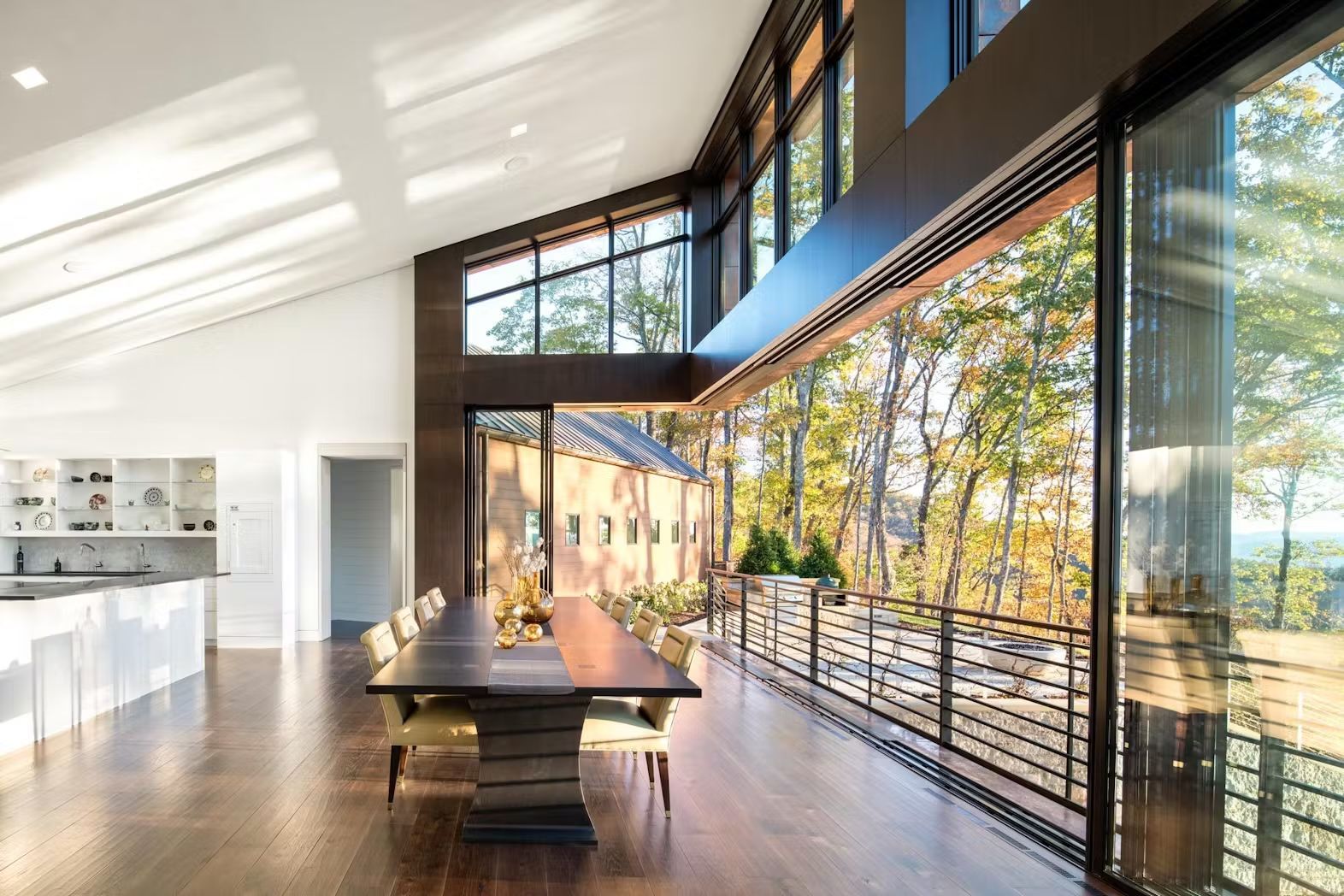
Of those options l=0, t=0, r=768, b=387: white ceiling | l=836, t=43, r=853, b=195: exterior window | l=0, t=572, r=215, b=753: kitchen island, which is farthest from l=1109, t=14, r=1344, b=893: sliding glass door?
l=0, t=572, r=215, b=753: kitchen island

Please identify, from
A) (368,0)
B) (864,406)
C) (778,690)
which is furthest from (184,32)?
(864,406)

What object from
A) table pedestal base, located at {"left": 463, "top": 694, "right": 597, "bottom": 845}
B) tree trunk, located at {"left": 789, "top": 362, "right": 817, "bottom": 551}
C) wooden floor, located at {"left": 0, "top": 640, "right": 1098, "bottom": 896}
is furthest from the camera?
tree trunk, located at {"left": 789, "top": 362, "right": 817, "bottom": 551}

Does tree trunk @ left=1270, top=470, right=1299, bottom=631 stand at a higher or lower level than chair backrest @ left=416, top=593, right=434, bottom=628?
higher

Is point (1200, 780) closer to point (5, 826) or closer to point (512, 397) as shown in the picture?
point (5, 826)

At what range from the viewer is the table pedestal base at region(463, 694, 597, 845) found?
11.5 ft

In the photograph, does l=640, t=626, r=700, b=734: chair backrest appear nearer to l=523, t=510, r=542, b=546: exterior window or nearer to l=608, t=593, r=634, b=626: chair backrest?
l=608, t=593, r=634, b=626: chair backrest

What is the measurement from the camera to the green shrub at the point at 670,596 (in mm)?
15703

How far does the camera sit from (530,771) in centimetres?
356

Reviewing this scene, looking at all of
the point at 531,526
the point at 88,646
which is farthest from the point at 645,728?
the point at 531,526

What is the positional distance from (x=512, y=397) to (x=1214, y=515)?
7.71 m

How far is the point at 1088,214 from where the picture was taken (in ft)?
38.3

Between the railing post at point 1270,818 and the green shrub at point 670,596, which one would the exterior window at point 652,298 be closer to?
the green shrub at point 670,596

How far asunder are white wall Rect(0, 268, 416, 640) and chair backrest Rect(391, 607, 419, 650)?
4.50 metres

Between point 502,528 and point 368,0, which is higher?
point 368,0
